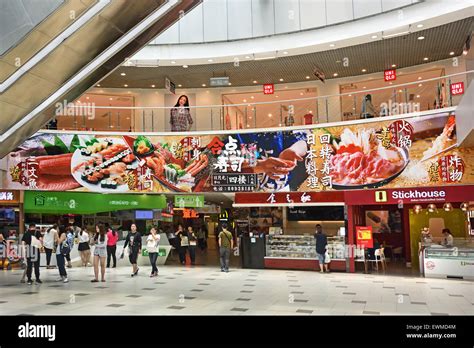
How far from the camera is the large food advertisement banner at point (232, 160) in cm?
1389

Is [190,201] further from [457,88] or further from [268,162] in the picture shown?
[457,88]

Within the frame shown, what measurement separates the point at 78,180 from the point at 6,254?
3496 mm

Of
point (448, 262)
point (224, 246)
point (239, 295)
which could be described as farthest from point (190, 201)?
point (448, 262)

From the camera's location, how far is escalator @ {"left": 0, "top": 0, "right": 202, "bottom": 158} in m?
6.81

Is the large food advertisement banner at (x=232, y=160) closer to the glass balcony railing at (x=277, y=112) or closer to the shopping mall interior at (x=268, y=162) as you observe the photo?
the shopping mall interior at (x=268, y=162)

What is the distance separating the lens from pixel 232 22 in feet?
54.1

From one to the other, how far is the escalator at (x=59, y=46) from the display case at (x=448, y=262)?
9.84 meters

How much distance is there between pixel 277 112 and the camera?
17.6 m

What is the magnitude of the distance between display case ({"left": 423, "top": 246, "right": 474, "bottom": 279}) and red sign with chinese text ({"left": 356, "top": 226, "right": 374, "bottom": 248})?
1.75 m

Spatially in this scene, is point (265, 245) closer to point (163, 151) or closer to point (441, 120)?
point (163, 151)

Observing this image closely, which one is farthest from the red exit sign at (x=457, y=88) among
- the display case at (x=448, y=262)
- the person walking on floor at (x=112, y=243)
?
the person walking on floor at (x=112, y=243)

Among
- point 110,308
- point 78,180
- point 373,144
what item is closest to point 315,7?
point 373,144

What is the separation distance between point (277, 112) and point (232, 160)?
123 inches

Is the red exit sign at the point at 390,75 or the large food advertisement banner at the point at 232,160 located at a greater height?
the red exit sign at the point at 390,75
